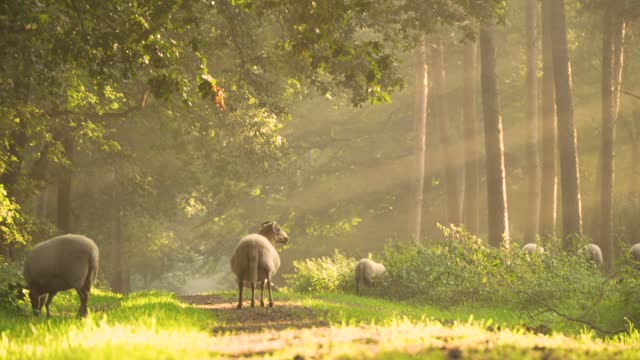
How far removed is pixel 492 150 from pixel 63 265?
58.3ft

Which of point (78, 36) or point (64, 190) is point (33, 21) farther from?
point (64, 190)

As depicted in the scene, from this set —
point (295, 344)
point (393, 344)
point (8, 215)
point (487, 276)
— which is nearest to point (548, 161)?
point (487, 276)

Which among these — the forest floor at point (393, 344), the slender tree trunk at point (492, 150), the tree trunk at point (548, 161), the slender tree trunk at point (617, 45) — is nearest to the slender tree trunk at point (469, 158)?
the tree trunk at point (548, 161)

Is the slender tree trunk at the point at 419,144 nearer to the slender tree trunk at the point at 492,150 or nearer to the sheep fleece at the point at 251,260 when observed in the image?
the slender tree trunk at the point at 492,150

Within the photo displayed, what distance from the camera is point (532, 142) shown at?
32500 mm

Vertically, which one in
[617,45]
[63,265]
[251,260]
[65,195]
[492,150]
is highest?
[617,45]

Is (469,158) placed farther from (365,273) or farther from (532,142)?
(365,273)

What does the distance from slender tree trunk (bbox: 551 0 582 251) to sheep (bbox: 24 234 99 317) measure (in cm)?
1720

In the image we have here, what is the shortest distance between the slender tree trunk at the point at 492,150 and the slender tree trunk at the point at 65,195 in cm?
1716

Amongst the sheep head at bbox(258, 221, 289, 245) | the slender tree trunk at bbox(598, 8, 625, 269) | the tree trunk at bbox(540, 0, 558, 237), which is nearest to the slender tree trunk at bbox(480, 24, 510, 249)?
the tree trunk at bbox(540, 0, 558, 237)

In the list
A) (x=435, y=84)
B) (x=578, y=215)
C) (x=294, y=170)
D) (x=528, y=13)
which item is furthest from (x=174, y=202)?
(x=578, y=215)

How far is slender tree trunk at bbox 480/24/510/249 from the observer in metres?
26.5

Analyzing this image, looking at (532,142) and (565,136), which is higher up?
(532,142)

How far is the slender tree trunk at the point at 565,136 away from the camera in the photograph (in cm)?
2552
